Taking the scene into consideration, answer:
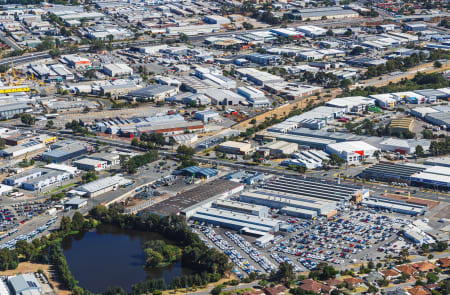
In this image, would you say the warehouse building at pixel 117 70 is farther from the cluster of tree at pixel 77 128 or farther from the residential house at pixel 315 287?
the residential house at pixel 315 287

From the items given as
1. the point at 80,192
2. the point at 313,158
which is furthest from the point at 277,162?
the point at 80,192

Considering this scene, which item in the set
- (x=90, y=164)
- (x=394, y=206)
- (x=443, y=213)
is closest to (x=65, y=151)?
(x=90, y=164)

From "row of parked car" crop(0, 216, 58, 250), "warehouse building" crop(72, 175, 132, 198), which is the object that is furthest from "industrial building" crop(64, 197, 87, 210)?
"row of parked car" crop(0, 216, 58, 250)

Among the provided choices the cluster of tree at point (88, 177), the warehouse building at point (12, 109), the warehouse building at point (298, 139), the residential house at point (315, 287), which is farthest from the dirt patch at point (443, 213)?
the warehouse building at point (12, 109)

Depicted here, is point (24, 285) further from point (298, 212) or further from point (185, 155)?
point (185, 155)

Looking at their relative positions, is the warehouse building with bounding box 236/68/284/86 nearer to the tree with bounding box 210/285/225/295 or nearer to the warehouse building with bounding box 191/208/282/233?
the warehouse building with bounding box 191/208/282/233

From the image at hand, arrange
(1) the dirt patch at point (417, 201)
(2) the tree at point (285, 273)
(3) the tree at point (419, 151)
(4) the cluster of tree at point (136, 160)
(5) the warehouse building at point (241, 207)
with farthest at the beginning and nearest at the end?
(3) the tree at point (419, 151)
(4) the cluster of tree at point (136, 160)
(1) the dirt patch at point (417, 201)
(5) the warehouse building at point (241, 207)
(2) the tree at point (285, 273)
